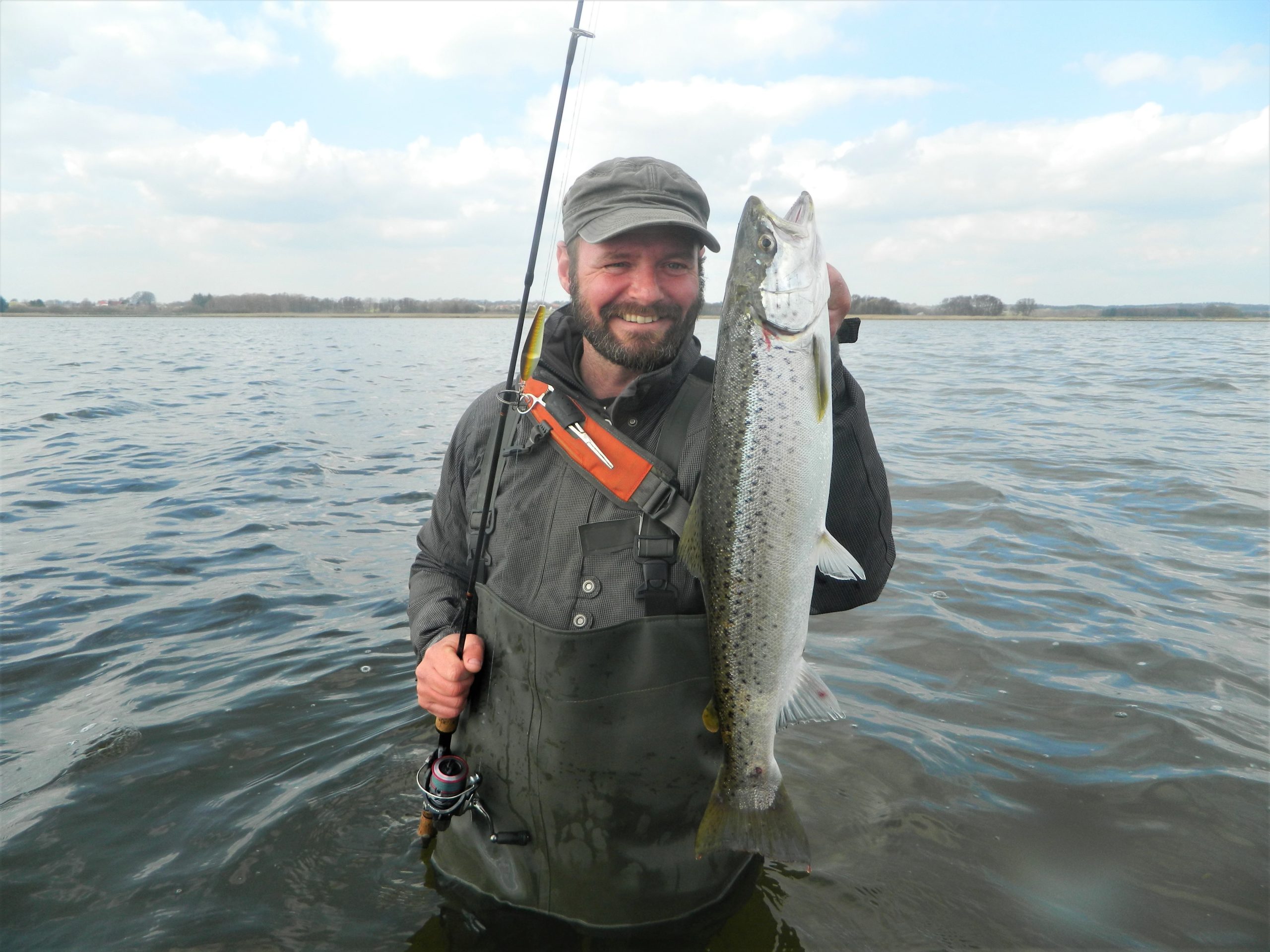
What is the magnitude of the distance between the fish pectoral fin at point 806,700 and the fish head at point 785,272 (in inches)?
47.2

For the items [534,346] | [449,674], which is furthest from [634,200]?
[449,674]

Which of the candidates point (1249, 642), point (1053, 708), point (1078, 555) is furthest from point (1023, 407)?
point (1053, 708)

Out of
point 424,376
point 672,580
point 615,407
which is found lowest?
point 424,376

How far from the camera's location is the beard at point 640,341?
3.16m

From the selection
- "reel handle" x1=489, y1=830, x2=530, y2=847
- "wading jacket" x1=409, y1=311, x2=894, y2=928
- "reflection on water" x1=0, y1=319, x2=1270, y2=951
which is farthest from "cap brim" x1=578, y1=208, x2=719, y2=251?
"reflection on water" x1=0, y1=319, x2=1270, y2=951

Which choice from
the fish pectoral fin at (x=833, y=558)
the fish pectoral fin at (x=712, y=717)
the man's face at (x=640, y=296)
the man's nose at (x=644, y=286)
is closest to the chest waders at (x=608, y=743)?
the fish pectoral fin at (x=712, y=717)

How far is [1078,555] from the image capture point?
8961 millimetres

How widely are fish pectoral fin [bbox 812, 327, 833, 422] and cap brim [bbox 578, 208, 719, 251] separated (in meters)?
0.86

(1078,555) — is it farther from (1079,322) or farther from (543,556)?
(1079,322)

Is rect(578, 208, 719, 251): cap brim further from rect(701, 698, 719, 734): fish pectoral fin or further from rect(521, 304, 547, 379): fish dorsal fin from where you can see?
rect(701, 698, 719, 734): fish pectoral fin

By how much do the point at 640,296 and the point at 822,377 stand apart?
0.94 m

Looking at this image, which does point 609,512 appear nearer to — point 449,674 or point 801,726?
point 449,674

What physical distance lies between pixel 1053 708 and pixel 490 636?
15.7 feet

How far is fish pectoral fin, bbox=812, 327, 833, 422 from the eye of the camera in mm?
2566
